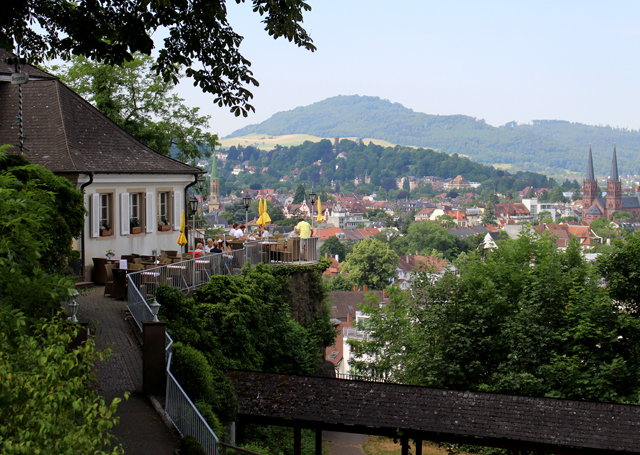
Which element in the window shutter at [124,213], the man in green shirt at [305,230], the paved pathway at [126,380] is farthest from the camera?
the man in green shirt at [305,230]

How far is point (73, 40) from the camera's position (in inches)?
367

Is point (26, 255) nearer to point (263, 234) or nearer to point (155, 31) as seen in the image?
point (155, 31)

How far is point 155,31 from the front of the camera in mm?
9242

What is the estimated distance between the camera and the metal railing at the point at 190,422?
392 inches

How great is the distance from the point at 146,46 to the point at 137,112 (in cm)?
2393

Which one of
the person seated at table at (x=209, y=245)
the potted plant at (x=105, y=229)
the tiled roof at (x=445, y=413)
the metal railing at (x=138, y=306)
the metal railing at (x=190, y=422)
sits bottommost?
the tiled roof at (x=445, y=413)

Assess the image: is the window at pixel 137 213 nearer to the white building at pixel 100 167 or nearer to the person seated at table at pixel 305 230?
the white building at pixel 100 167

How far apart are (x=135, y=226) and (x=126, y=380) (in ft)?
34.7

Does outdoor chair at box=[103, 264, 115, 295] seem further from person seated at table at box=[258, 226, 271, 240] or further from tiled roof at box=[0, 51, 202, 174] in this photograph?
person seated at table at box=[258, 226, 271, 240]

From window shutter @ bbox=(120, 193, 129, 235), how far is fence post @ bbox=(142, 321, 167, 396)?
978 cm

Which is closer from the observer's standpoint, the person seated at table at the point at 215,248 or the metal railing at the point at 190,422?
the metal railing at the point at 190,422

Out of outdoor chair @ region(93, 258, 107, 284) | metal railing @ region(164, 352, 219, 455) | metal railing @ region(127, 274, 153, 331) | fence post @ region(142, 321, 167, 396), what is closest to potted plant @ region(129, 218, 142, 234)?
outdoor chair @ region(93, 258, 107, 284)

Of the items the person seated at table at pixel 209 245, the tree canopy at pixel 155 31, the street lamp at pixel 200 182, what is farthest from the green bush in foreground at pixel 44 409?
the street lamp at pixel 200 182

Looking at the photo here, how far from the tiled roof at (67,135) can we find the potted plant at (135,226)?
1.74 m
